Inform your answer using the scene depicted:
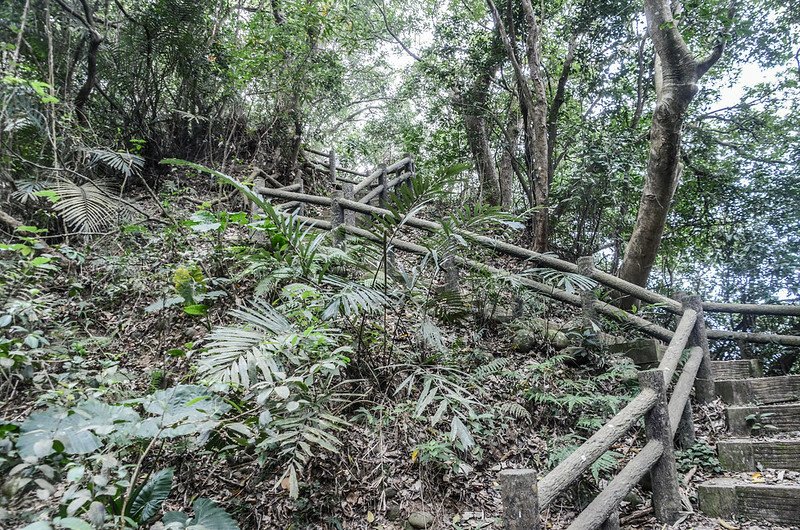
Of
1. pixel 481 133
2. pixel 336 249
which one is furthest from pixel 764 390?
pixel 481 133

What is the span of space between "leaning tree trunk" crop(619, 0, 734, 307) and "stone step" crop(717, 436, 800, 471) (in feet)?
Result: 7.25

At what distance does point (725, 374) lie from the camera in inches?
171

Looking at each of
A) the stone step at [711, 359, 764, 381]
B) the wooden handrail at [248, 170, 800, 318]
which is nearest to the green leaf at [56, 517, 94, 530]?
the wooden handrail at [248, 170, 800, 318]

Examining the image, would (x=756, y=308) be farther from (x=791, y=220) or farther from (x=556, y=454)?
(x=556, y=454)

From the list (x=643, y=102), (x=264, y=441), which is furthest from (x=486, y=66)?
(x=264, y=441)

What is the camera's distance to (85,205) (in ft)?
15.6

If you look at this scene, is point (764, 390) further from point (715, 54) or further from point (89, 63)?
point (89, 63)

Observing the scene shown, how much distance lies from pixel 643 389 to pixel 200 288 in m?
3.29

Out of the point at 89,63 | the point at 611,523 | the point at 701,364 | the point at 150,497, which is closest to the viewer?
the point at 150,497

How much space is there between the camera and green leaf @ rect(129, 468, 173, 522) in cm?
220

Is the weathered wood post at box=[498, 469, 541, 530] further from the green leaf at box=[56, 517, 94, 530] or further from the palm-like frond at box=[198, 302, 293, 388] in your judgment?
the green leaf at box=[56, 517, 94, 530]

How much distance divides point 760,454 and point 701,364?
107cm

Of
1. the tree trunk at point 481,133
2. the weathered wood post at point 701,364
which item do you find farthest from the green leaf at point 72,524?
the tree trunk at point 481,133

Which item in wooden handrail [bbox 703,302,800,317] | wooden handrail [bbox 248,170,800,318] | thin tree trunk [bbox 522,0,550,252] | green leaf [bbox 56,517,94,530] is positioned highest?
thin tree trunk [bbox 522,0,550,252]
